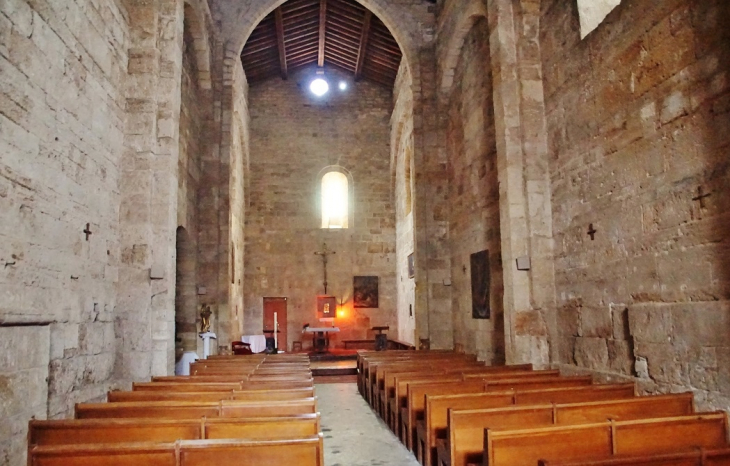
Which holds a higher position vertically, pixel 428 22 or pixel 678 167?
pixel 428 22

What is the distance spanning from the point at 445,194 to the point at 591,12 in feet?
17.4

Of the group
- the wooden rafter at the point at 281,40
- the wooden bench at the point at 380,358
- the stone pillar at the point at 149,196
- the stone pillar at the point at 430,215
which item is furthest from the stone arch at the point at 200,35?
the wooden bench at the point at 380,358

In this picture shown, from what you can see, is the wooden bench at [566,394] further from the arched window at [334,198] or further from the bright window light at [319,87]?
the bright window light at [319,87]

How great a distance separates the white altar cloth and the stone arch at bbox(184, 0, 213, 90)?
7937 millimetres

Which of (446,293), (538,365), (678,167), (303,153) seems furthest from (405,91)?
(678,167)

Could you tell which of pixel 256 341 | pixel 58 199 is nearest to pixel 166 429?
pixel 58 199

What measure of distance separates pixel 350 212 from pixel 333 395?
31.4ft

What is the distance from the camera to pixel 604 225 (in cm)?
579

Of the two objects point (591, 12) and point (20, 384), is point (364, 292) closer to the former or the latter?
point (591, 12)

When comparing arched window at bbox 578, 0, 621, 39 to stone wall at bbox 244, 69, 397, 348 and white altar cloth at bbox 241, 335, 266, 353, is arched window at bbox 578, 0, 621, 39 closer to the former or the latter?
stone wall at bbox 244, 69, 397, 348

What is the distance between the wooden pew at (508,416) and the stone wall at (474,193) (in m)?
4.13

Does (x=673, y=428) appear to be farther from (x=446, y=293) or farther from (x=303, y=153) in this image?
(x=303, y=153)

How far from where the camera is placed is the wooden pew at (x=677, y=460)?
2.60m

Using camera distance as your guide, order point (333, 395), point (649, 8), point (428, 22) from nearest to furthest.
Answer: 1. point (649, 8)
2. point (333, 395)
3. point (428, 22)
